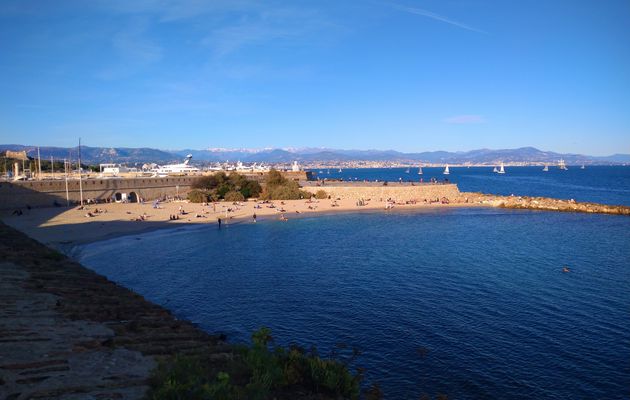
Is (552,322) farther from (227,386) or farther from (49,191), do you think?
(49,191)

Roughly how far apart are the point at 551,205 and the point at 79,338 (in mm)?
59428

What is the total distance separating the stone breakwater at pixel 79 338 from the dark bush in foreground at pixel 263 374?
558 mm

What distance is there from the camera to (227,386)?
23.6ft

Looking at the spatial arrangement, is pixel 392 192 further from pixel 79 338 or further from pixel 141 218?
pixel 79 338

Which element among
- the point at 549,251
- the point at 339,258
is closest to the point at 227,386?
the point at 339,258

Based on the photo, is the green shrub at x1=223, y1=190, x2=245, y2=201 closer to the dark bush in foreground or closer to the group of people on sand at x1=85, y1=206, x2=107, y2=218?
the group of people on sand at x1=85, y1=206, x2=107, y2=218

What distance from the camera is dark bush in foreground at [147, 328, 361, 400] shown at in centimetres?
761

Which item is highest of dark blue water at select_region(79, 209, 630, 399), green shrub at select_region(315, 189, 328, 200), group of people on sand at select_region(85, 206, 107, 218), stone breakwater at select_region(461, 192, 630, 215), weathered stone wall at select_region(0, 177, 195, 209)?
weathered stone wall at select_region(0, 177, 195, 209)

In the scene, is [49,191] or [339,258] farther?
[49,191]

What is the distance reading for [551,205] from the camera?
5706 centimetres

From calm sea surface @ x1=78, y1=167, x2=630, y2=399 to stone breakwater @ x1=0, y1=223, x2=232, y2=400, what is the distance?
2915mm

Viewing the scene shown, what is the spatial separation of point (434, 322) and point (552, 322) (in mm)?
4371

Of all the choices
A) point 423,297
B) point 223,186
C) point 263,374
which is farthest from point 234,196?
point 263,374

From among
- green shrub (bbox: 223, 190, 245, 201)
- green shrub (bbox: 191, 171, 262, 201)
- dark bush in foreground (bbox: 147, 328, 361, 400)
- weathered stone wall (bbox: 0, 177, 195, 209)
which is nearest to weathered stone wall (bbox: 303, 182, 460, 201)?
green shrub (bbox: 191, 171, 262, 201)
